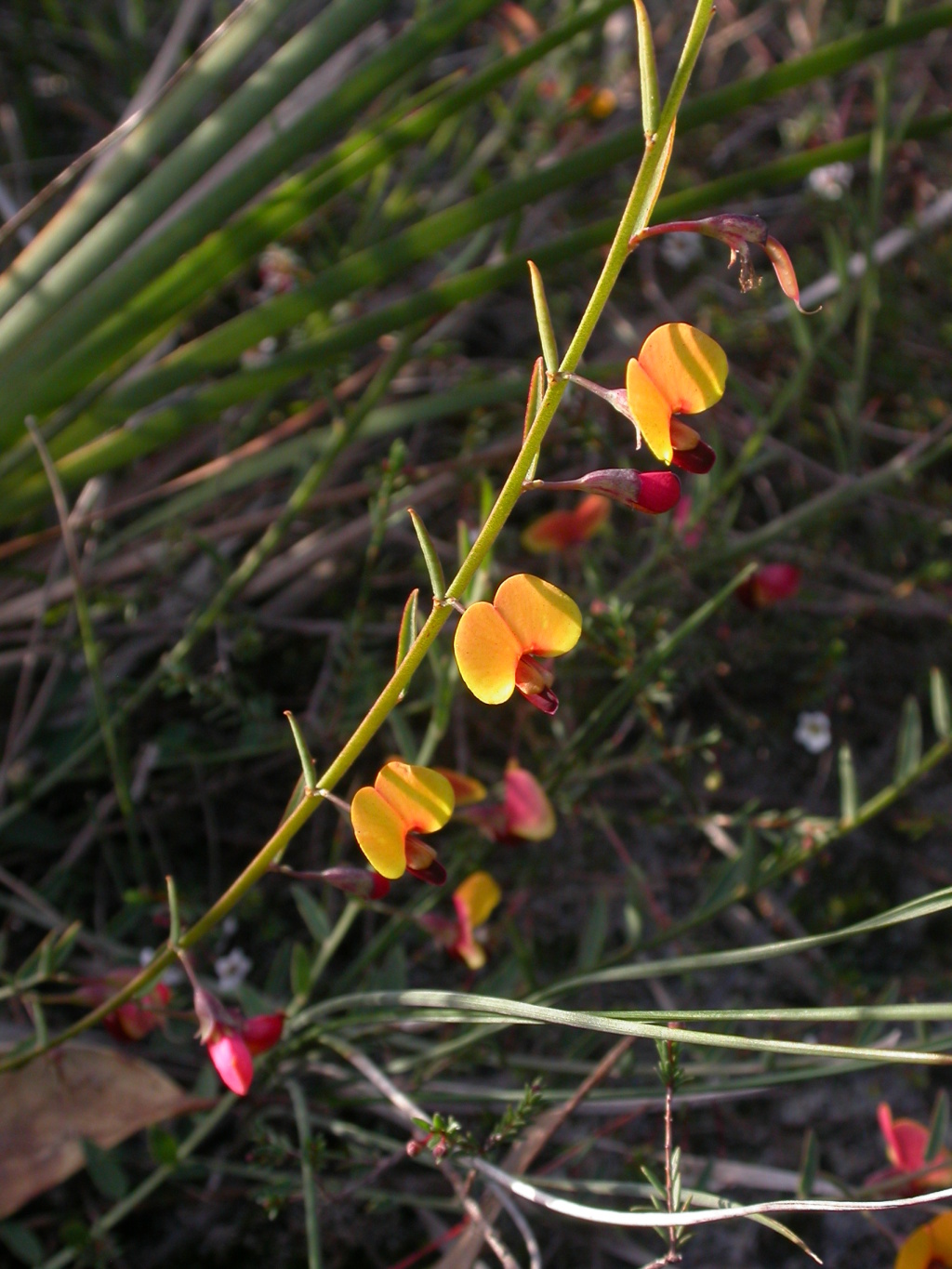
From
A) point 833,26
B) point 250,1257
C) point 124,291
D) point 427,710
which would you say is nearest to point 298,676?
point 427,710

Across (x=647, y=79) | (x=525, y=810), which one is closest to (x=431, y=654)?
(x=525, y=810)

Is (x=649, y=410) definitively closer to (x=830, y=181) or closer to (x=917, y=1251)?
(x=917, y=1251)

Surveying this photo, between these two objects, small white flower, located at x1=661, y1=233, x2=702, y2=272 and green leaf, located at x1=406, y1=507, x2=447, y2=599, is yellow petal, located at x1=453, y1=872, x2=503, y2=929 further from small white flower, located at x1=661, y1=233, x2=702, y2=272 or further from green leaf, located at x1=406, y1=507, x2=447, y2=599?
small white flower, located at x1=661, y1=233, x2=702, y2=272

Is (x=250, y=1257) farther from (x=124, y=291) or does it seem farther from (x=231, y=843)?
(x=124, y=291)

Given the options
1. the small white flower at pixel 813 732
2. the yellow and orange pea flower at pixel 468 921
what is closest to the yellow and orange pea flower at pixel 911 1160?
the yellow and orange pea flower at pixel 468 921

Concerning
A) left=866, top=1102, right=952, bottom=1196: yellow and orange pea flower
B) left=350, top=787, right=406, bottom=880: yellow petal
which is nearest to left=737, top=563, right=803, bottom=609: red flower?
left=866, top=1102, right=952, bottom=1196: yellow and orange pea flower

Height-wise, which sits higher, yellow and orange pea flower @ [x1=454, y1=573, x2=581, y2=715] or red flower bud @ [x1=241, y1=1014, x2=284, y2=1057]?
yellow and orange pea flower @ [x1=454, y1=573, x2=581, y2=715]

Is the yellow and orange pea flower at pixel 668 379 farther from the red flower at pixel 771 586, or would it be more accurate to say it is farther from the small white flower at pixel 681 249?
the small white flower at pixel 681 249
